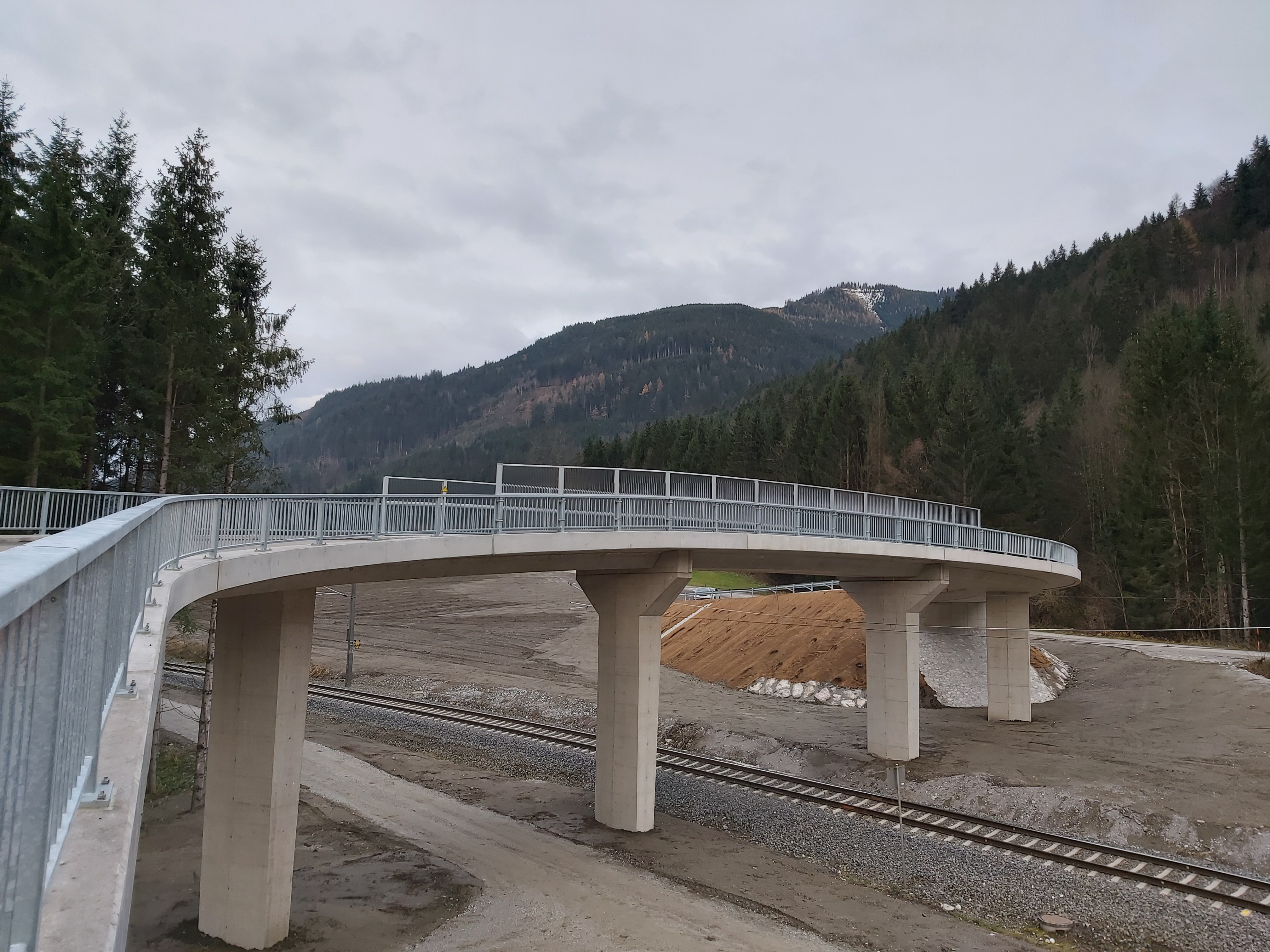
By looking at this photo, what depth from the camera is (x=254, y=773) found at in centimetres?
1498

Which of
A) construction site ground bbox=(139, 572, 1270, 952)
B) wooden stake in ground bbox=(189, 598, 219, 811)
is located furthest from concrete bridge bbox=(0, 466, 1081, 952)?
wooden stake in ground bbox=(189, 598, 219, 811)

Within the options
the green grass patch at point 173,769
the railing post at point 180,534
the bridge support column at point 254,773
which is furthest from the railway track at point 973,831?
the railing post at point 180,534

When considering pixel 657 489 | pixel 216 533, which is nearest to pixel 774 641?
pixel 657 489

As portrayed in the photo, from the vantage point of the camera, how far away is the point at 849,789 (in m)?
22.8

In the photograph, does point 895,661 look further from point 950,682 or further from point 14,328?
point 14,328

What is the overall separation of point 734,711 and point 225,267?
2466cm

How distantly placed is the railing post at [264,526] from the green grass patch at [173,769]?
50.0ft

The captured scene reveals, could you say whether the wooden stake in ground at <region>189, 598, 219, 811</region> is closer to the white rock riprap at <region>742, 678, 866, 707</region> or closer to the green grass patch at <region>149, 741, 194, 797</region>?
the green grass patch at <region>149, 741, 194, 797</region>

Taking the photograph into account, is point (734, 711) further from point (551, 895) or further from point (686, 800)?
point (551, 895)

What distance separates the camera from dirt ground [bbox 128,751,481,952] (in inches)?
590

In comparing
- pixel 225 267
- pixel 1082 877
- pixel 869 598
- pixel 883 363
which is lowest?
pixel 1082 877

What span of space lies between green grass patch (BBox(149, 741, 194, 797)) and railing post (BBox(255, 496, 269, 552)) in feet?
50.0

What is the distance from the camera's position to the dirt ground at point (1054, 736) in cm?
1966

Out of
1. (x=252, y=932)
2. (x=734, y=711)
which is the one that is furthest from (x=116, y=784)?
(x=734, y=711)
